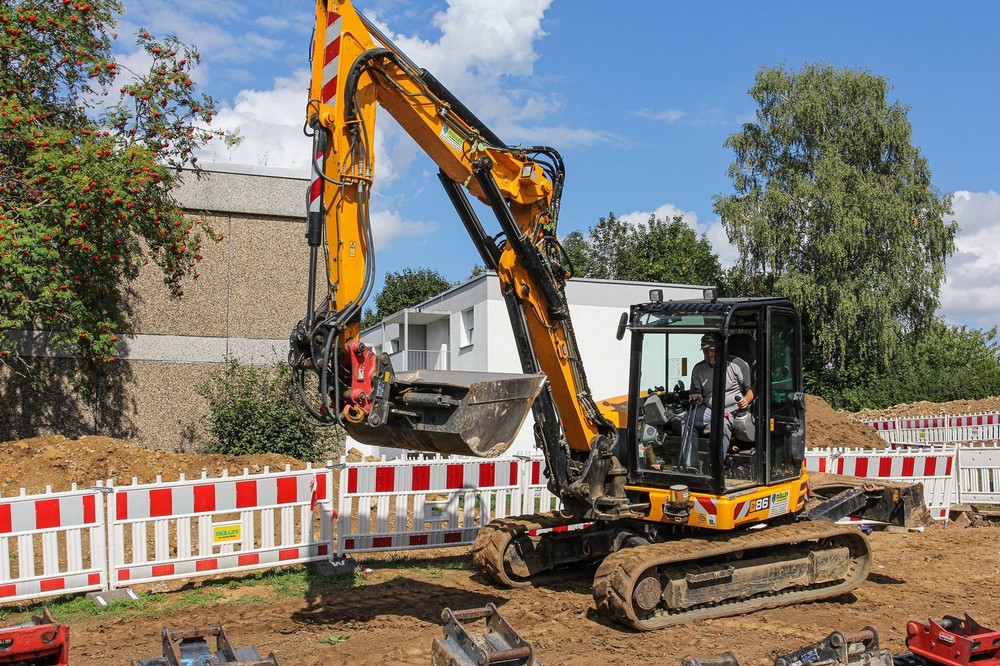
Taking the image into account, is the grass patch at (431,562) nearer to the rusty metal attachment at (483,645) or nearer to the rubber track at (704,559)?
the rubber track at (704,559)

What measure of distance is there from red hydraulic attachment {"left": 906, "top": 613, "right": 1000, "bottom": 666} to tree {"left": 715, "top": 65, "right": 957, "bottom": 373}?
31.0 m

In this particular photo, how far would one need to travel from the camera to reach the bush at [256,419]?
1588cm

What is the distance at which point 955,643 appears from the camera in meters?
5.30

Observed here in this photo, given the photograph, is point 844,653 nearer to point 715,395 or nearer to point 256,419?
point 715,395

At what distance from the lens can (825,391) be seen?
123 feet

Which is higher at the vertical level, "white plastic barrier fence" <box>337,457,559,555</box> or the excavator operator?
the excavator operator

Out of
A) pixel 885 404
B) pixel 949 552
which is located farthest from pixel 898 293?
pixel 949 552

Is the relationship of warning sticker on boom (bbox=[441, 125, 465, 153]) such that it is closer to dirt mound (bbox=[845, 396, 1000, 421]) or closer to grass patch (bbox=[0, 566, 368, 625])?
grass patch (bbox=[0, 566, 368, 625])

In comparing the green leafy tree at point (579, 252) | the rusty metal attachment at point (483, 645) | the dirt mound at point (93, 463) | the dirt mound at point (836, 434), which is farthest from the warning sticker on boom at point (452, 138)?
the green leafy tree at point (579, 252)

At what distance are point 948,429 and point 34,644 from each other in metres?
24.2

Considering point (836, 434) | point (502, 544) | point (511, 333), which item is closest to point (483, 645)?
point (502, 544)

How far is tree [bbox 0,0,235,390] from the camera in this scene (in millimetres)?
12008

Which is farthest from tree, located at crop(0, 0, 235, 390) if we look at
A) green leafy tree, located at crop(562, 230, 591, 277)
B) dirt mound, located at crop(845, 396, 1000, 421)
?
green leafy tree, located at crop(562, 230, 591, 277)

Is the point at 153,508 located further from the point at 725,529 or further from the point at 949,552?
the point at 949,552
